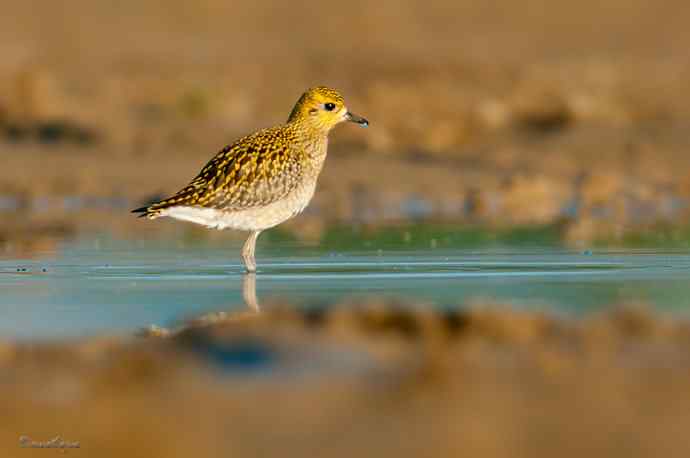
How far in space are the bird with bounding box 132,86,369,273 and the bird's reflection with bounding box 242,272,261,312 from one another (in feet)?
1.45

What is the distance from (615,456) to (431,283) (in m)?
5.53

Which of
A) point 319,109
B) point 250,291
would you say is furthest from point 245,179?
point 250,291

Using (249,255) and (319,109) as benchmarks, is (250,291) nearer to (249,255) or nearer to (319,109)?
(249,255)

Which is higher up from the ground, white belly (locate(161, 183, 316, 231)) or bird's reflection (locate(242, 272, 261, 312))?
white belly (locate(161, 183, 316, 231))

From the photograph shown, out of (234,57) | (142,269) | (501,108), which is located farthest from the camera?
(234,57)

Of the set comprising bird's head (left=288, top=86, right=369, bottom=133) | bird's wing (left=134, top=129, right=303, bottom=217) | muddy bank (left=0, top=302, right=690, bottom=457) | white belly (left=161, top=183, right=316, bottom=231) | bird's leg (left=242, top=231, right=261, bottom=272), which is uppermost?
bird's head (left=288, top=86, right=369, bottom=133)

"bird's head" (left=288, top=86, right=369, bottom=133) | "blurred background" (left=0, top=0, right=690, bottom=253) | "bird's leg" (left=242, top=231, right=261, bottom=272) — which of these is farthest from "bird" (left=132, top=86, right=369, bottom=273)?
"blurred background" (left=0, top=0, right=690, bottom=253)

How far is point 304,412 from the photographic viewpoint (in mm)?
6402

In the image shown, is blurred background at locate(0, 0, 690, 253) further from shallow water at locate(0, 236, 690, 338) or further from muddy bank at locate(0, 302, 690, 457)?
muddy bank at locate(0, 302, 690, 457)

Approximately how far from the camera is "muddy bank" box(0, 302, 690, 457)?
5.84 metres

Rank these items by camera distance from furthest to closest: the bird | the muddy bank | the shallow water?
the bird → the shallow water → the muddy bank

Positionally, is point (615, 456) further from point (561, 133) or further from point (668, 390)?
point (561, 133)

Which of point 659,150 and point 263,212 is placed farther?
point 659,150

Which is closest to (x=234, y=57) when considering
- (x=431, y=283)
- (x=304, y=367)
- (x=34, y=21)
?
(x=34, y=21)
